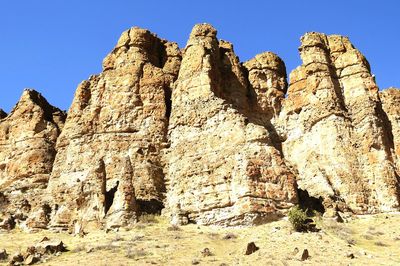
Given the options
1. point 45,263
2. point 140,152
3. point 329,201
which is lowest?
point 45,263

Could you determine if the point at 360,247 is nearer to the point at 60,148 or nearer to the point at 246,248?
the point at 246,248

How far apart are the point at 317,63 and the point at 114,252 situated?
31.4 meters

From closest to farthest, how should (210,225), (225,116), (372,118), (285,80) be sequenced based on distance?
(210,225) → (225,116) → (372,118) → (285,80)

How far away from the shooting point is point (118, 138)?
182 ft

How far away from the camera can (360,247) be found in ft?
122

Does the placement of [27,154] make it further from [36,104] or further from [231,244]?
[231,244]

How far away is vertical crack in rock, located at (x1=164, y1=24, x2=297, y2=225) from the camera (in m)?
43.7

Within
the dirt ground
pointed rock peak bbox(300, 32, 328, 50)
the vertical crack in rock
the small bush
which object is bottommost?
the dirt ground

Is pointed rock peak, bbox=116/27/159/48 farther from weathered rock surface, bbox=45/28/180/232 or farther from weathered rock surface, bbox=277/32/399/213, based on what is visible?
weathered rock surface, bbox=277/32/399/213

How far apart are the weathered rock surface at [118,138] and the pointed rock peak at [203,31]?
415 centimetres

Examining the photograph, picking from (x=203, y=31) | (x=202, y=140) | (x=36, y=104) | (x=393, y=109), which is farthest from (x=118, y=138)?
(x=393, y=109)

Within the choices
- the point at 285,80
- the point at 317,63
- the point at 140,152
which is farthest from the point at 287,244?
the point at 285,80

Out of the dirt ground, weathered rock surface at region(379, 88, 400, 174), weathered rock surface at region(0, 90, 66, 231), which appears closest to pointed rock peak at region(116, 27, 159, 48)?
weathered rock surface at region(0, 90, 66, 231)

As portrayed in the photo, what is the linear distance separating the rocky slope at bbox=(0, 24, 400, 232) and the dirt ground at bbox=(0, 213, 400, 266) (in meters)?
1.94
